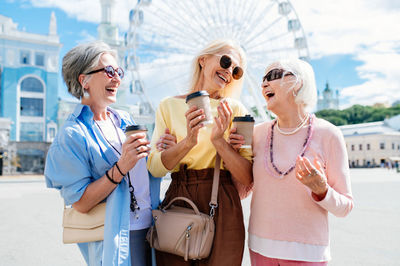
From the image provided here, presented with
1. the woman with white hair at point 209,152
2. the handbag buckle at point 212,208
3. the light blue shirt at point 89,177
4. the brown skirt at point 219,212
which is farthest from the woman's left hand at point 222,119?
the light blue shirt at point 89,177

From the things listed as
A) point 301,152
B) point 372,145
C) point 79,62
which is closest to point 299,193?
point 301,152

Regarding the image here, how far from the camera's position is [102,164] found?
6.98 ft

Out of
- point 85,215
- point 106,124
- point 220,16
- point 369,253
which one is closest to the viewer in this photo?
point 85,215

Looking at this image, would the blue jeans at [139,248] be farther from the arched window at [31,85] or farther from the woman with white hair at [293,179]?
the arched window at [31,85]

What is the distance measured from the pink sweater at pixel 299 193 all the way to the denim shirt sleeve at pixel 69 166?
973mm

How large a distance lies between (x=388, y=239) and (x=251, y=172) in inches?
168

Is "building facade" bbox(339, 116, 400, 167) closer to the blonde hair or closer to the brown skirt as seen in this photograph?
the blonde hair

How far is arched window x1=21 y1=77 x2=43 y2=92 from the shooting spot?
41172mm

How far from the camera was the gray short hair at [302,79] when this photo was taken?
2.25 metres

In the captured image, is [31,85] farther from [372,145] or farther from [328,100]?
[328,100]

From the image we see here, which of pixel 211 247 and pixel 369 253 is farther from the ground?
pixel 211 247

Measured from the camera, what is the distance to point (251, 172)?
239cm

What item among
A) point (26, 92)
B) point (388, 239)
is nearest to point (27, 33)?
point (26, 92)

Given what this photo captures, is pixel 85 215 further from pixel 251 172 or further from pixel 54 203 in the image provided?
pixel 54 203
